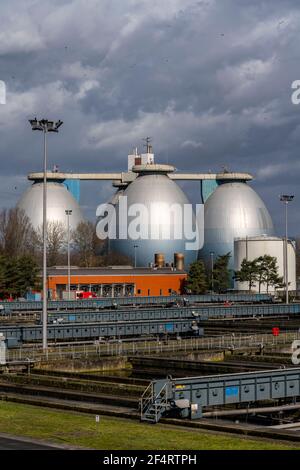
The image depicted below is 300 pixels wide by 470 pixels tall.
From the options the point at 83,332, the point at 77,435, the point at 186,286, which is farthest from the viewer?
the point at 186,286

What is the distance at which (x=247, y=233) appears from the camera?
7096 inches

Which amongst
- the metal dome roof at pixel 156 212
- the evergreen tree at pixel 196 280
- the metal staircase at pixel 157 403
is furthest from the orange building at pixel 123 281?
the metal staircase at pixel 157 403

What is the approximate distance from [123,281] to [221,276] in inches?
833

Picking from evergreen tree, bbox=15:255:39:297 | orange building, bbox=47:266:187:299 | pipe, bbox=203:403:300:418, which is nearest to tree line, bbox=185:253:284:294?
orange building, bbox=47:266:187:299

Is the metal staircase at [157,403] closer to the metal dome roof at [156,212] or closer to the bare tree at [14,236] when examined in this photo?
the bare tree at [14,236]

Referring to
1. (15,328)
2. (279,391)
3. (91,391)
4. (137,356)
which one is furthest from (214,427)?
(15,328)

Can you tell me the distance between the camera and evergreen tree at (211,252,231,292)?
155875 mm

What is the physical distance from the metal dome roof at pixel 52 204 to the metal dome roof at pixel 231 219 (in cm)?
2795

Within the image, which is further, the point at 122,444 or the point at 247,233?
the point at 247,233

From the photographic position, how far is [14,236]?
154750 mm

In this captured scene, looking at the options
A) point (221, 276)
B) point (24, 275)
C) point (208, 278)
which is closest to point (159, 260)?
point (208, 278)

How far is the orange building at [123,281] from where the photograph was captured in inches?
5507

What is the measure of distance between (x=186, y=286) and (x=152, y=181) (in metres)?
40.2

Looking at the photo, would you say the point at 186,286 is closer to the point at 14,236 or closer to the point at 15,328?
the point at 14,236
